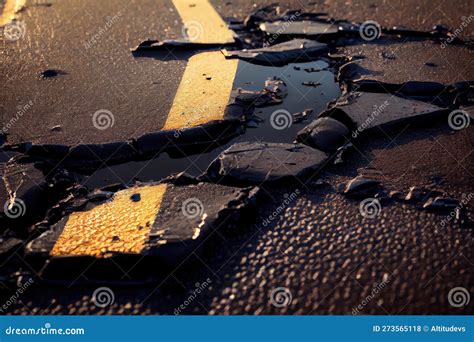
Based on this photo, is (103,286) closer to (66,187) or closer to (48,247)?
(48,247)

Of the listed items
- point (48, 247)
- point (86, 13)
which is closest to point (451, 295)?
point (48, 247)

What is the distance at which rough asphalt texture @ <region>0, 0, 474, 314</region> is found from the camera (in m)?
1.98

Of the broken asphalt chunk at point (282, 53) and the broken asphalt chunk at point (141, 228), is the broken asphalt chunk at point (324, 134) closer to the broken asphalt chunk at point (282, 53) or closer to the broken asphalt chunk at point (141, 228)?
the broken asphalt chunk at point (141, 228)

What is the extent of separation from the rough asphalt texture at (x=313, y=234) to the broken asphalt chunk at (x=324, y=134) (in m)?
0.15

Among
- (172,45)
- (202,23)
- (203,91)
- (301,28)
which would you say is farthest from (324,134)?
(202,23)

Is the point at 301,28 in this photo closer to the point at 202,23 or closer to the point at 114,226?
the point at 202,23

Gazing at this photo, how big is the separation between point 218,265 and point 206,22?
3.26m

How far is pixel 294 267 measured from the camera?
2.09 m

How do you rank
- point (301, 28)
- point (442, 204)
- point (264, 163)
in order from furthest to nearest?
point (301, 28), point (264, 163), point (442, 204)

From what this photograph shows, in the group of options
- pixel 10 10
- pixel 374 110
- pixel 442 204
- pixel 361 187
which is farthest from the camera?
pixel 10 10

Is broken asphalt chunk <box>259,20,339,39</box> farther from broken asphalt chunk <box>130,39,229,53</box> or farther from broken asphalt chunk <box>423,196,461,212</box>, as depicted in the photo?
broken asphalt chunk <box>423,196,461,212</box>

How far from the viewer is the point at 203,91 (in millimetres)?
3543

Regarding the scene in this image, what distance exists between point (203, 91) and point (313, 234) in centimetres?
173

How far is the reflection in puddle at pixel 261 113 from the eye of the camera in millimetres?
2721
